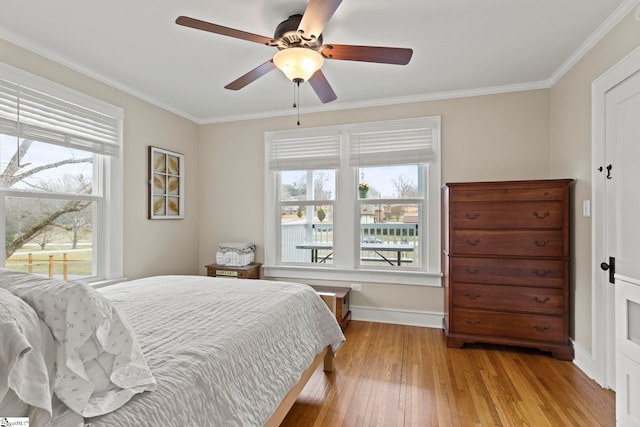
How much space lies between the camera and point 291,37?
1.85 m

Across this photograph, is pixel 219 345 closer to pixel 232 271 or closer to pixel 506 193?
pixel 232 271

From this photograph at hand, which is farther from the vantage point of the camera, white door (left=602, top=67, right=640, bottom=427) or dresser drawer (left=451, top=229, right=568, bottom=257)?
dresser drawer (left=451, top=229, right=568, bottom=257)

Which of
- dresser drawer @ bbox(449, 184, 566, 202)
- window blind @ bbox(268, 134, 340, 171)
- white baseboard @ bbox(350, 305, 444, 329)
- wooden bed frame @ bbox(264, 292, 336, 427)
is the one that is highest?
window blind @ bbox(268, 134, 340, 171)

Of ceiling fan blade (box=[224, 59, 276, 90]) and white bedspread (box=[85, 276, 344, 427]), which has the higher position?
ceiling fan blade (box=[224, 59, 276, 90])

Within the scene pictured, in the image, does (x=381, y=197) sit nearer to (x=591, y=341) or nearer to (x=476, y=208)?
(x=476, y=208)

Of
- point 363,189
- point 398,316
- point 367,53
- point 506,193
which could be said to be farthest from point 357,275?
point 367,53

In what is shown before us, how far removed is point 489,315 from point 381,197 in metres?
1.59

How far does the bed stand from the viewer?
79 cm

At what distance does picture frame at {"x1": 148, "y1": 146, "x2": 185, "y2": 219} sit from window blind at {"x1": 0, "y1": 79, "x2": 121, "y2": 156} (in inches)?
19.1

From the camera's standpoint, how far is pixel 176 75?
2.90 metres

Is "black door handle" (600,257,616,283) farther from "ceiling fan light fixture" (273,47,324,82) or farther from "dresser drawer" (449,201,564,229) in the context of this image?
"ceiling fan light fixture" (273,47,324,82)

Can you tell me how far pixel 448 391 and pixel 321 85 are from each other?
7.57 ft

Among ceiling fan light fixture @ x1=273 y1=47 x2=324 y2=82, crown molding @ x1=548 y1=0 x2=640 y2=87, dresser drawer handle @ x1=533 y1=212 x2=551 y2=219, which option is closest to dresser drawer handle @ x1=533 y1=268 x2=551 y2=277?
dresser drawer handle @ x1=533 y1=212 x2=551 y2=219

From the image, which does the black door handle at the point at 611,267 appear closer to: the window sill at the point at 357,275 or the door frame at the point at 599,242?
the door frame at the point at 599,242
